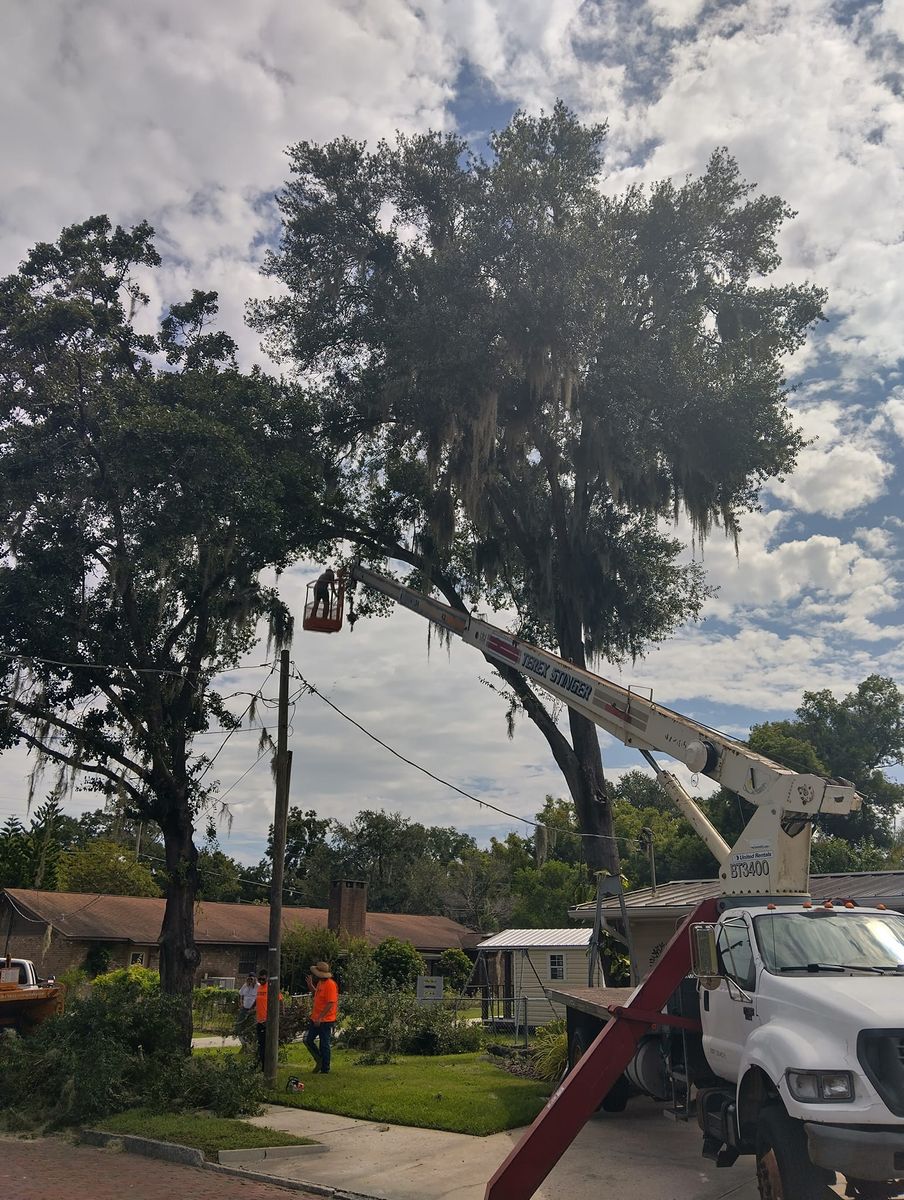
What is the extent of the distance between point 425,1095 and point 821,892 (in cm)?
744

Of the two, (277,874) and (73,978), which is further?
(73,978)

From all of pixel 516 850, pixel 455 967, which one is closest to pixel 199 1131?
pixel 455 967

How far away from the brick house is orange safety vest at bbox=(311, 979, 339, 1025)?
17844 millimetres

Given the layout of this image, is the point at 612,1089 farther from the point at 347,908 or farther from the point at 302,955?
the point at 347,908

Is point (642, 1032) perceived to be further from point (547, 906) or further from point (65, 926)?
point (547, 906)

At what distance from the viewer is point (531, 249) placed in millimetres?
20906

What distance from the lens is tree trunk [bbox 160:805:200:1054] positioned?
17734 millimetres

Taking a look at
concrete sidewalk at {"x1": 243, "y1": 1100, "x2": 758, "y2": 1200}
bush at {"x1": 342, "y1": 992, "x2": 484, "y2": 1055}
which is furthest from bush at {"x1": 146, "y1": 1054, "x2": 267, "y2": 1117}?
bush at {"x1": 342, "y1": 992, "x2": 484, "y2": 1055}

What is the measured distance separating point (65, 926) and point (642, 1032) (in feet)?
97.0

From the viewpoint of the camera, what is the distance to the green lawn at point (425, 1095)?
12453 millimetres

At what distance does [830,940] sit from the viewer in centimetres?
824

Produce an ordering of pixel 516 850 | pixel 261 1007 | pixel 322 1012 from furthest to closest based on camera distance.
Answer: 1. pixel 516 850
2. pixel 261 1007
3. pixel 322 1012

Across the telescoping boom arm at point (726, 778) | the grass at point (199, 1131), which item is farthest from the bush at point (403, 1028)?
the telescoping boom arm at point (726, 778)

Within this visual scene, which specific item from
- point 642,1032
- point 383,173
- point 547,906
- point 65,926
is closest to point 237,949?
point 65,926
